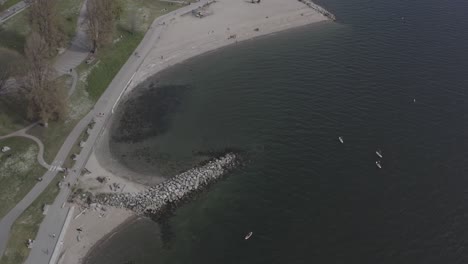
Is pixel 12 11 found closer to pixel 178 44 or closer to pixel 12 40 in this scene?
pixel 12 40

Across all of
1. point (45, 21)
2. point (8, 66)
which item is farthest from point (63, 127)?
point (45, 21)

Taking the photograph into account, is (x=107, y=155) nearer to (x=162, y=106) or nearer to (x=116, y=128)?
(x=116, y=128)

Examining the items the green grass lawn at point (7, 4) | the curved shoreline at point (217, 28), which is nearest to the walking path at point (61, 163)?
the curved shoreline at point (217, 28)

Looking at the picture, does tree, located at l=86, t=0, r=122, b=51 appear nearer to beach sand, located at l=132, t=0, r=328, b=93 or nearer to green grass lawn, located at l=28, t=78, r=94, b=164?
beach sand, located at l=132, t=0, r=328, b=93

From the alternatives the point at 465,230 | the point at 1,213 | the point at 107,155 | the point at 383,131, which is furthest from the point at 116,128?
the point at 465,230

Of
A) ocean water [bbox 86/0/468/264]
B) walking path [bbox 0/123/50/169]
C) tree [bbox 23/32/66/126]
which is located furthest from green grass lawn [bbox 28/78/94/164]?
ocean water [bbox 86/0/468/264]

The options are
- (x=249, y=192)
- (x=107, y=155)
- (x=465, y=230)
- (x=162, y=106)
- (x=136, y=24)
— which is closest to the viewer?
(x=465, y=230)
